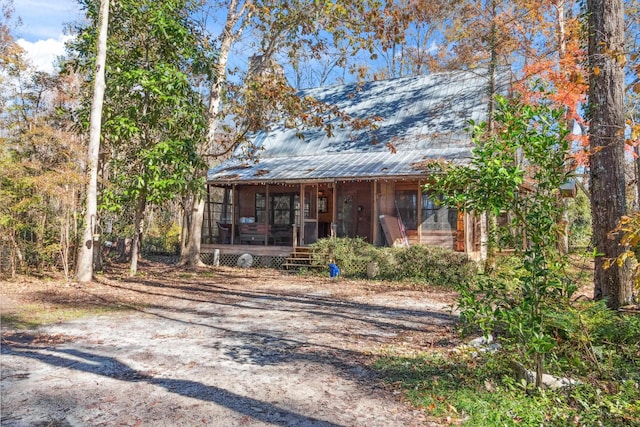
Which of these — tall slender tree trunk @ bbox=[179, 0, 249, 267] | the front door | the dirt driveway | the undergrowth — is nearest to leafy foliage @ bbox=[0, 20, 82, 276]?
the dirt driveway

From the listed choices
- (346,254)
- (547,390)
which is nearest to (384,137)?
(346,254)

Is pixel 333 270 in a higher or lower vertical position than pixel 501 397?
higher

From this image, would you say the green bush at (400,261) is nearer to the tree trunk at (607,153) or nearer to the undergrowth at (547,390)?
the tree trunk at (607,153)

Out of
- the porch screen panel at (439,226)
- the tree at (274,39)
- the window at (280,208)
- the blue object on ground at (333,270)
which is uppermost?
the tree at (274,39)

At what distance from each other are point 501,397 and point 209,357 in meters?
3.08

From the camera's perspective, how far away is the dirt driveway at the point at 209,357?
3.39m

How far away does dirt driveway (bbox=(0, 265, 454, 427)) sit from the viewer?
3.39 meters

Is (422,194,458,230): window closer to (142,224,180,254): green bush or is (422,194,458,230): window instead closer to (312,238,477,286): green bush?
(312,238,477,286): green bush

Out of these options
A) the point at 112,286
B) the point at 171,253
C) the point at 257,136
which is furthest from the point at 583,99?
the point at 171,253

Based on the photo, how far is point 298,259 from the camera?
587 inches

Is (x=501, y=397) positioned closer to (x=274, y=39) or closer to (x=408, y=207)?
(x=408, y=207)

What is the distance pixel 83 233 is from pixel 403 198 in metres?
9.89

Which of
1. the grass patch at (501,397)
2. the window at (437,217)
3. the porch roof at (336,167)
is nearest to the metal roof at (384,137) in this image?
the porch roof at (336,167)

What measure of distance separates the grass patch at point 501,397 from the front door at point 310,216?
11.2 metres
